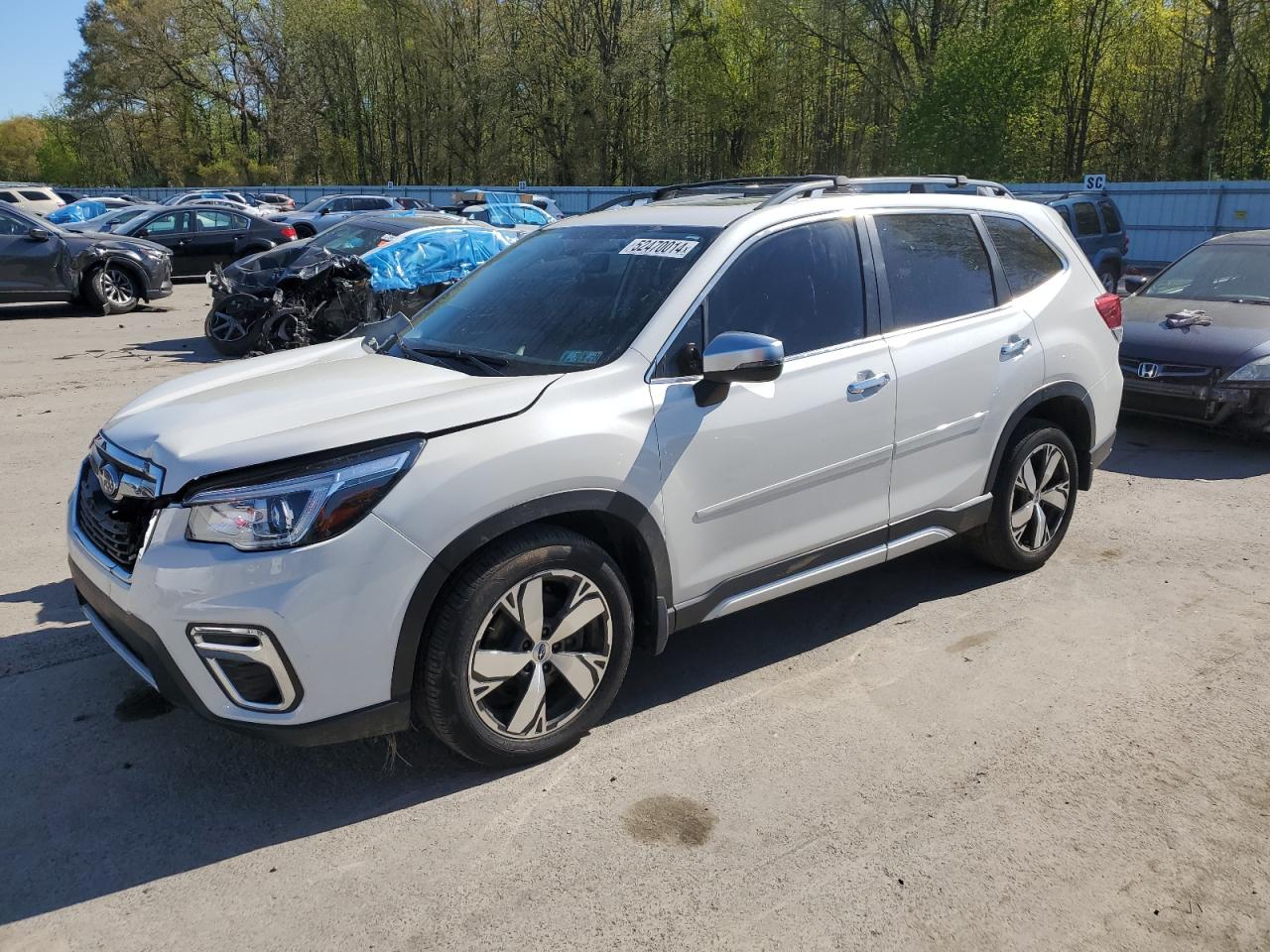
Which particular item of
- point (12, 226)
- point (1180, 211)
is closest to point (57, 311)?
point (12, 226)

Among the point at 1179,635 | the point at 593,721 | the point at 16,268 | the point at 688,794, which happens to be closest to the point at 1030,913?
the point at 688,794

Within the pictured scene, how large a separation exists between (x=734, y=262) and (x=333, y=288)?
28.0 ft

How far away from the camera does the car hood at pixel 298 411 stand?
3.00 meters

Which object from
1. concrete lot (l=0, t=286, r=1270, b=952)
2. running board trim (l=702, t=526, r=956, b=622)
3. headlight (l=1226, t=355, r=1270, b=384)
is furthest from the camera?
headlight (l=1226, t=355, r=1270, b=384)

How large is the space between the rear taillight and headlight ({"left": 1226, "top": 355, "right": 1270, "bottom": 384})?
8.91 feet

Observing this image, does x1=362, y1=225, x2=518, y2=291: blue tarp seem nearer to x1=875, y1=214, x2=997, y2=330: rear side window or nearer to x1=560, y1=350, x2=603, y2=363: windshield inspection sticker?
x1=875, y1=214, x2=997, y2=330: rear side window

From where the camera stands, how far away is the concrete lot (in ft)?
8.86

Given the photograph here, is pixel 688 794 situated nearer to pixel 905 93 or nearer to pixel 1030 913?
pixel 1030 913

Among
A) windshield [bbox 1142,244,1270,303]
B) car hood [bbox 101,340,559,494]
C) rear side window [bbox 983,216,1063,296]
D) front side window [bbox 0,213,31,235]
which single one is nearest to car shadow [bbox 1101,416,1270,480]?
windshield [bbox 1142,244,1270,303]

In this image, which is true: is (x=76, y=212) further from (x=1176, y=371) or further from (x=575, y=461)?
(x=575, y=461)

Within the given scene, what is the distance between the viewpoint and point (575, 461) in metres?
3.24

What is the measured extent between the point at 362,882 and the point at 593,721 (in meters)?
0.95

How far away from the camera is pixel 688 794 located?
10.7 ft

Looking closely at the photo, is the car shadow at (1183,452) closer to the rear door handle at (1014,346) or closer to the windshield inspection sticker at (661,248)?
the rear door handle at (1014,346)
